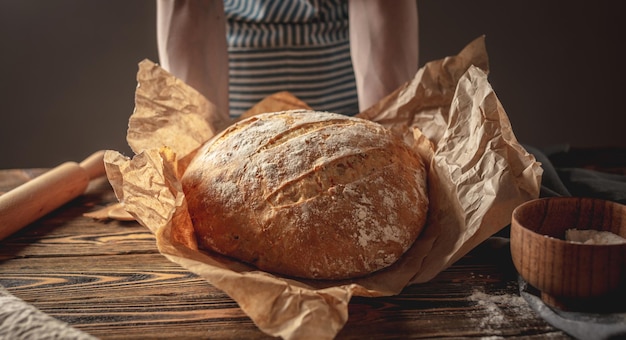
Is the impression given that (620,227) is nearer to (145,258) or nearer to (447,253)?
(447,253)

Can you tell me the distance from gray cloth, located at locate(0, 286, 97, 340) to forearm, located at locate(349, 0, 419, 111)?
958 mm

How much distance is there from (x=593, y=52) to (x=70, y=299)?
2455 millimetres

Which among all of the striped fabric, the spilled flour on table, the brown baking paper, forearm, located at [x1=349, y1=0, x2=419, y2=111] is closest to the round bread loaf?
the brown baking paper

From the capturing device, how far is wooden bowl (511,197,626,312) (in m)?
0.84

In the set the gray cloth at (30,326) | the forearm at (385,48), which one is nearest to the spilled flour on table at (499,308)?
the gray cloth at (30,326)

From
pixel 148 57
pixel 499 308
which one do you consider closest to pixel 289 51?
pixel 499 308

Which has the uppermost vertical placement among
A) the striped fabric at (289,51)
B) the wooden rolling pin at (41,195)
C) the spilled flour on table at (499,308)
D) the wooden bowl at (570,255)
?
the striped fabric at (289,51)

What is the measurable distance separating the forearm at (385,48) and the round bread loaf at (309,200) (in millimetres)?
413

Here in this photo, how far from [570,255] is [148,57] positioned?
2244 millimetres

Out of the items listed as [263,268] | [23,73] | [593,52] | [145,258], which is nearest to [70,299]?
[145,258]

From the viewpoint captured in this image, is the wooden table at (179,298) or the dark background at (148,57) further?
the dark background at (148,57)

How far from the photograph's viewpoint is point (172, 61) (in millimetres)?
1509

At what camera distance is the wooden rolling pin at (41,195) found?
129 cm

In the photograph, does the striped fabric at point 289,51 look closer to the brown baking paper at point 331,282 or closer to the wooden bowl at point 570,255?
the brown baking paper at point 331,282
